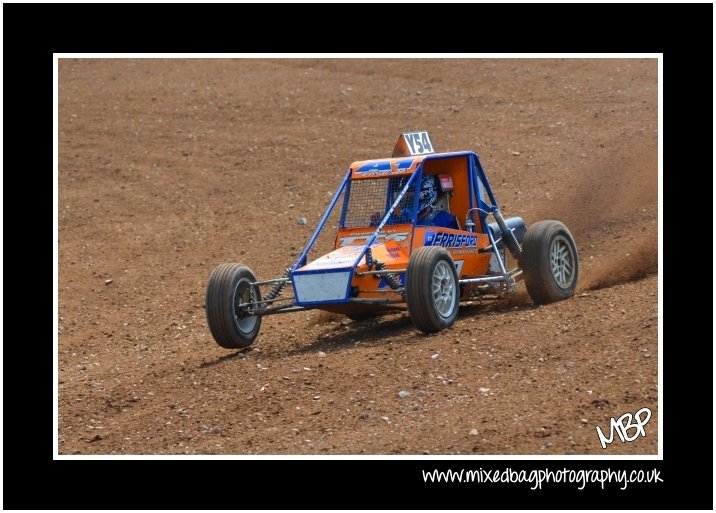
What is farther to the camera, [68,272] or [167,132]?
[167,132]

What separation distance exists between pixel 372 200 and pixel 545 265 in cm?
194

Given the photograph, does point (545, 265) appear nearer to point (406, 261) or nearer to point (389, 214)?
point (406, 261)

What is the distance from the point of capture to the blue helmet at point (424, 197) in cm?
1211

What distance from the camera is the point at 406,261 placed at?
11430 millimetres

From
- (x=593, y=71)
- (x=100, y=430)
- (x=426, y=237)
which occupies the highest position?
(x=593, y=71)

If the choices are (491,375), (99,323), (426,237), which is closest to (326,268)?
(426,237)

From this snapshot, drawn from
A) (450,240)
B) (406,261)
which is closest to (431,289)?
(406,261)

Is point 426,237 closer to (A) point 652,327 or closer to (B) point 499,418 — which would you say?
(A) point 652,327

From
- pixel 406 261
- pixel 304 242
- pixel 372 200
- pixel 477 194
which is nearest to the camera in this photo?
pixel 406 261

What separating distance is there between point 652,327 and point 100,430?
471 centimetres

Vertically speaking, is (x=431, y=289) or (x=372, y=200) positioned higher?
(x=372, y=200)

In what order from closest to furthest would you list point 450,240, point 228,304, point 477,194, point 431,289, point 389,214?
point 431,289 < point 228,304 < point 389,214 < point 450,240 < point 477,194

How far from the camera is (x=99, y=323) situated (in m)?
14.9

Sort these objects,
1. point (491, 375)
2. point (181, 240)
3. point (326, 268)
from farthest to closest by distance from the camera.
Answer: point (181, 240) < point (326, 268) < point (491, 375)
